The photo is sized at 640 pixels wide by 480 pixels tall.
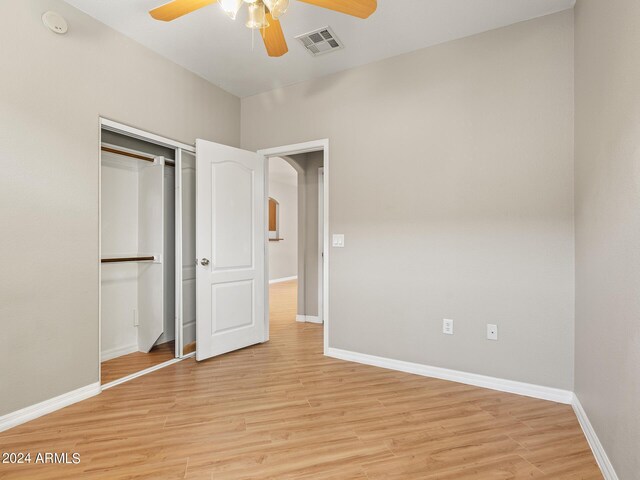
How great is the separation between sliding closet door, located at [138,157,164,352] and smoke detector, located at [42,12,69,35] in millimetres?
1329

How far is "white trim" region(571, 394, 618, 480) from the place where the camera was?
5.23 ft

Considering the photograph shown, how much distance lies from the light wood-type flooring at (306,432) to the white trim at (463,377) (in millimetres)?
67

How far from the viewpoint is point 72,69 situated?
2.37 meters

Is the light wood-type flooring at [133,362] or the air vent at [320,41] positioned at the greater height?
the air vent at [320,41]

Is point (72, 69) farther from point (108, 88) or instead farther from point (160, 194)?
point (160, 194)

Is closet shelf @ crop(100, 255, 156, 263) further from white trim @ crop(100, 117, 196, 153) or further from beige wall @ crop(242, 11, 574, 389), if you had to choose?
beige wall @ crop(242, 11, 574, 389)

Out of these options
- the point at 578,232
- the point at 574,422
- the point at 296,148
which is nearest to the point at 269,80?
the point at 296,148

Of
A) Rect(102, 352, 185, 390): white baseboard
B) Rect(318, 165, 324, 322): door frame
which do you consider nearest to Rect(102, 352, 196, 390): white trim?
Rect(102, 352, 185, 390): white baseboard

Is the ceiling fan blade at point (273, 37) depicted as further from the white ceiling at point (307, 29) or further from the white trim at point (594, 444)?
the white trim at point (594, 444)

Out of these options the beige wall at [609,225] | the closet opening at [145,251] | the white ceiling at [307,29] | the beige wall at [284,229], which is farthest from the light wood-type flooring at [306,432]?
the beige wall at [284,229]

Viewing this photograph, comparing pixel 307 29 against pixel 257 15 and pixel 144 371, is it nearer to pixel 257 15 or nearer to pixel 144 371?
pixel 257 15

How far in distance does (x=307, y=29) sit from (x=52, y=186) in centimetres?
214

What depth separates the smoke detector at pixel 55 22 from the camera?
2.20 meters

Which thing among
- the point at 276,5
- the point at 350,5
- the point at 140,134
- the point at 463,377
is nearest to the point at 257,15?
the point at 276,5
